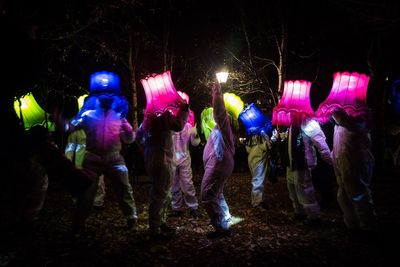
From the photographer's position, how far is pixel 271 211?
8.04 metres

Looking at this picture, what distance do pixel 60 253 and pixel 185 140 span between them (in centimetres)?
368

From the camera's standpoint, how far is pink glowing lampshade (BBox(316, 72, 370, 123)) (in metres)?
5.59

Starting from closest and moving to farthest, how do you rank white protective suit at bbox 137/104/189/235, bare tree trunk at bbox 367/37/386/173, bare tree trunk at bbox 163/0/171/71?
white protective suit at bbox 137/104/189/235 < bare tree trunk at bbox 367/37/386/173 < bare tree trunk at bbox 163/0/171/71

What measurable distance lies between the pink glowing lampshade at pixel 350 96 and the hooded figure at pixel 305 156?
0.76 metres

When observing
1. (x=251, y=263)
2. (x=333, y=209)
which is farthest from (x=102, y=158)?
(x=333, y=209)

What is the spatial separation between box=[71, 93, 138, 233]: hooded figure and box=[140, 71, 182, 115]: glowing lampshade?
0.76 metres

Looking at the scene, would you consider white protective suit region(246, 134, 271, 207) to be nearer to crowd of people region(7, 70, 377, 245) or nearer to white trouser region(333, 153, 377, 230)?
crowd of people region(7, 70, 377, 245)

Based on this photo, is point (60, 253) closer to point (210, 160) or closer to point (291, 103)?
point (210, 160)

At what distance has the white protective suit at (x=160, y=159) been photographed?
5695 millimetres

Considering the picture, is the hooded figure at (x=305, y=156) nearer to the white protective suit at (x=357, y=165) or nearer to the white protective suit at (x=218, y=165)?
the white protective suit at (x=357, y=165)

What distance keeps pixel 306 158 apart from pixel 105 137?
12.7 feet

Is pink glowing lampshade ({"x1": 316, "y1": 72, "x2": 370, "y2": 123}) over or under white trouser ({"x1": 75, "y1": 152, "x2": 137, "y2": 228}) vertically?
over

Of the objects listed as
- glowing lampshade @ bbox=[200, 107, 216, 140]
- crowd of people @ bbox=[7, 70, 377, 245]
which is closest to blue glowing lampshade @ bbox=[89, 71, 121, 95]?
crowd of people @ bbox=[7, 70, 377, 245]

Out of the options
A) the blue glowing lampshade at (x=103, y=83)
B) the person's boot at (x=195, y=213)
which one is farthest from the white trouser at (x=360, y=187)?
the blue glowing lampshade at (x=103, y=83)
